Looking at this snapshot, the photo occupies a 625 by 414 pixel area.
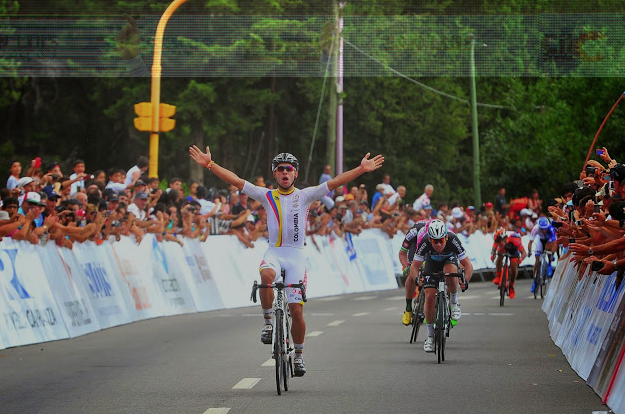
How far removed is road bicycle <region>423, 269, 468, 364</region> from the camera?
15.3 m

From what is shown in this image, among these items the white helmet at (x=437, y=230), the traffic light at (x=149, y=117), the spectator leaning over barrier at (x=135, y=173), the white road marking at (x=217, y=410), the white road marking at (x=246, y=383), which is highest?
the traffic light at (x=149, y=117)

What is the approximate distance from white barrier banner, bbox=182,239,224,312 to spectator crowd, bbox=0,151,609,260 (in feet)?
0.80

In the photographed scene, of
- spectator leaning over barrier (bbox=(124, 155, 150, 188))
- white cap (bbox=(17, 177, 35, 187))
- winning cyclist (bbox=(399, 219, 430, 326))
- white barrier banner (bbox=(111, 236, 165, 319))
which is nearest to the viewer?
winning cyclist (bbox=(399, 219, 430, 326))

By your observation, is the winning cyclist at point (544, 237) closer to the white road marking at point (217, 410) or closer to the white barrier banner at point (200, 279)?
the white barrier banner at point (200, 279)

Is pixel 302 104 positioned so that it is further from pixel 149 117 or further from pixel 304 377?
pixel 304 377

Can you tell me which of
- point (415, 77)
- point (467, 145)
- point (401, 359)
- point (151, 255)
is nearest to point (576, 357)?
point (401, 359)

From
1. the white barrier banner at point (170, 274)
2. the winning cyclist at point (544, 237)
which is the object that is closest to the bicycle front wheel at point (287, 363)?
the white barrier banner at point (170, 274)

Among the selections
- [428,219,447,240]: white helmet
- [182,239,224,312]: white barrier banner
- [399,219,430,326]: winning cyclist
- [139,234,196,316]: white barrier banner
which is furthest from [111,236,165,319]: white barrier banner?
[428,219,447,240]: white helmet

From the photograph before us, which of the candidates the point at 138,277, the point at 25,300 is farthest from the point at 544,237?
the point at 25,300

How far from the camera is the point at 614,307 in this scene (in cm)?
1173

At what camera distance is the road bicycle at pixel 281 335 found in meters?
12.4

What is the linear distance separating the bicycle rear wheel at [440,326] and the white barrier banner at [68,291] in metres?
5.54

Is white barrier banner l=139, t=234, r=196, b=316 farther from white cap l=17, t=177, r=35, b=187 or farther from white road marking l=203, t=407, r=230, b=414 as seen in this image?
white road marking l=203, t=407, r=230, b=414

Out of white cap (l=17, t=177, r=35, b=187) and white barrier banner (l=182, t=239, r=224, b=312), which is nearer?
white cap (l=17, t=177, r=35, b=187)
